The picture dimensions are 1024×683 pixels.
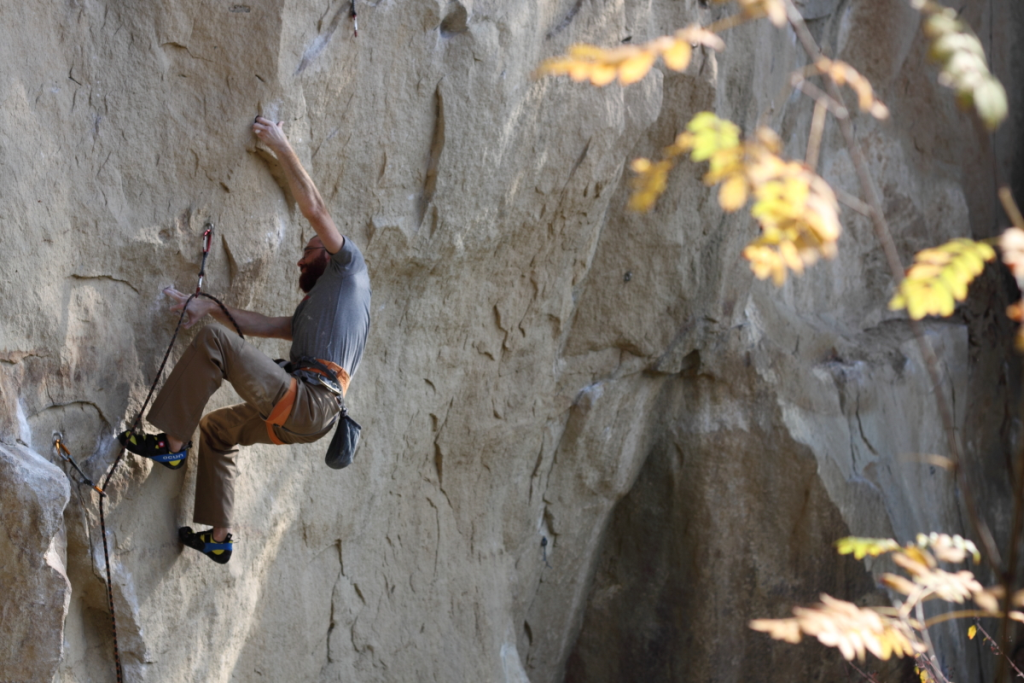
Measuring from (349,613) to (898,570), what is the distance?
14.2 feet

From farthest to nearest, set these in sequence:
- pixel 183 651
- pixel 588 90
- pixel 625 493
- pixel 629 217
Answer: pixel 625 493
pixel 629 217
pixel 588 90
pixel 183 651

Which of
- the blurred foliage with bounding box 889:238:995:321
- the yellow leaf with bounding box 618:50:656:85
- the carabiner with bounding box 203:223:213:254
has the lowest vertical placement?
the blurred foliage with bounding box 889:238:995:321

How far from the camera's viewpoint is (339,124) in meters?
4.17

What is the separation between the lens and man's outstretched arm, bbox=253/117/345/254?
370cm

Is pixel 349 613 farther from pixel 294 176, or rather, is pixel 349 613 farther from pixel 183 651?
pixel 294 176

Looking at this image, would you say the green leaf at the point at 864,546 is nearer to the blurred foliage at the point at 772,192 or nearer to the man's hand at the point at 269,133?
the blurred foliage at the point at 772,192

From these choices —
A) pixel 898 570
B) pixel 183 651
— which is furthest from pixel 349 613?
pixel 898 570

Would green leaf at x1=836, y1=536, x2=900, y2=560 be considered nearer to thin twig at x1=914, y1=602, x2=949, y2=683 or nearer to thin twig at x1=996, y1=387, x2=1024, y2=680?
thin twig at x1=914, y1=602, x2=949, y2=683

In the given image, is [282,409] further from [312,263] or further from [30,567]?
[30,567]

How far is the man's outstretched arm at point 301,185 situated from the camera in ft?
12.1

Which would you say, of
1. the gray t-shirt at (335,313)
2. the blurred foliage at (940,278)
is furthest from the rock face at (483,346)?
the blurred foliage at (940,278)

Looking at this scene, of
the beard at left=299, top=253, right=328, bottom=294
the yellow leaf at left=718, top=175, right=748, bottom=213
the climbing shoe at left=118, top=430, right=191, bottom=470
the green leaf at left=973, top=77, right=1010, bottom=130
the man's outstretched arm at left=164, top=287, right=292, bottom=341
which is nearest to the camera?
the green leaf at left=973, top=77, right=1010, bottom=130

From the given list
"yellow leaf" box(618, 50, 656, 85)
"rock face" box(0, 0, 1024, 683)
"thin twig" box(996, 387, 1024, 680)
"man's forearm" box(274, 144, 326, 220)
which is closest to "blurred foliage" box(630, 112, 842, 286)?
"yellow leaf" box(618, 50, 656, 85)

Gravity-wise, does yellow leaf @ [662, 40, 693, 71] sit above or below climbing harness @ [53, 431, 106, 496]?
above
